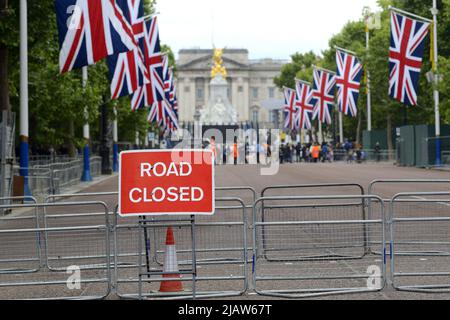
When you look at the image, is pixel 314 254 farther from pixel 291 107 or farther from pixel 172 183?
pixel 291 107

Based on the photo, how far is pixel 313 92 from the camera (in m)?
65.8

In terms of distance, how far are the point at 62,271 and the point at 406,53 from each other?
30138 mm

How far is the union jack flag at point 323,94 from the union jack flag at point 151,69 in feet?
84.2

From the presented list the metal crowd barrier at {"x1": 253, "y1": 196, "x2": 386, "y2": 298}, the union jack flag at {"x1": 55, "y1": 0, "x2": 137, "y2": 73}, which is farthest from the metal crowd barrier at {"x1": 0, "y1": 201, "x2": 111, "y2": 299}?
the union jack flag at {"x1": 55, "y1": 0, "x2": 137, "y2": 73}

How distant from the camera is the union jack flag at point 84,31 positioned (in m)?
22.1

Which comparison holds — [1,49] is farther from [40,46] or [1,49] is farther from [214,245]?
[214,245]

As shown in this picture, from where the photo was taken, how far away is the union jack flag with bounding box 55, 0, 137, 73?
72.5ft

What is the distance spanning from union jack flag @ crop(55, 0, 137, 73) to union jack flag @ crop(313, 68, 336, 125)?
41296mm

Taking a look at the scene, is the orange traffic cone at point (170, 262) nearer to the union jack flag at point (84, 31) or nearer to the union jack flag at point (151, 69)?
the union jack flag at point (84, 31)

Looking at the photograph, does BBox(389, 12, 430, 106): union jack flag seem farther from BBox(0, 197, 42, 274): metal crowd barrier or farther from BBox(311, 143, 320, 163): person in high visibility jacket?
BBox(311, 143, 320, 163): person in high visibility jacket

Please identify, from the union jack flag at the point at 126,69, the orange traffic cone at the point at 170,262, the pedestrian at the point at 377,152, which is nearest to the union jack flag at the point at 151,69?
the union jack flag at the point at 126,69

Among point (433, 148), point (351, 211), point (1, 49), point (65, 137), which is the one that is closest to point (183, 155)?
point (351, 211)

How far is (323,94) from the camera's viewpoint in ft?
210

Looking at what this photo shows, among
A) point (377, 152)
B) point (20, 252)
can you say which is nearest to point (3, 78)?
point (20, 252)
